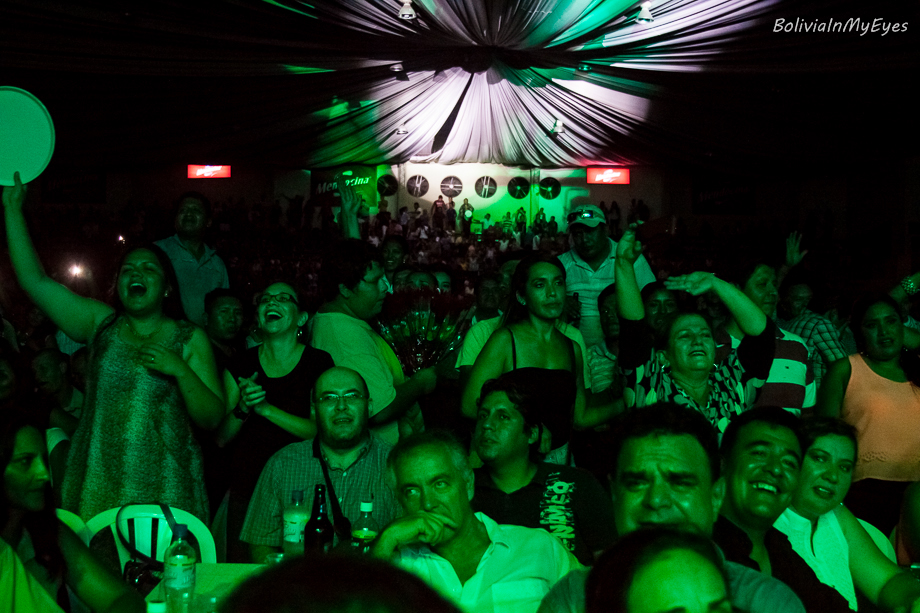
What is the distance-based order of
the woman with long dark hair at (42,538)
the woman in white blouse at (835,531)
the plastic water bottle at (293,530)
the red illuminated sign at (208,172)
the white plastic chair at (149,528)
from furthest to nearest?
the red illuminated sign at (208,172)
the white plastic chair at (149,528)
the plastic water bottle at (293,530)
the woman in white blouse at (835,531)
the woman with long dark hair at (42,538)

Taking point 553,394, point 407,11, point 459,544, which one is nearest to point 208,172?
point 407,11

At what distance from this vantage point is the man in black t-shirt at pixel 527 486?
9.01 ft

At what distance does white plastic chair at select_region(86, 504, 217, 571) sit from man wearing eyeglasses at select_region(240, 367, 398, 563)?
13cm

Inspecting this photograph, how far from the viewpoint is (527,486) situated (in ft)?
9.20

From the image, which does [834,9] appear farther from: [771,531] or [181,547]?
[181,547]

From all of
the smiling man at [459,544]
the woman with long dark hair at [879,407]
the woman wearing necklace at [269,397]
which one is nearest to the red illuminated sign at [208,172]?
the woman wearing necklace at [269,397]

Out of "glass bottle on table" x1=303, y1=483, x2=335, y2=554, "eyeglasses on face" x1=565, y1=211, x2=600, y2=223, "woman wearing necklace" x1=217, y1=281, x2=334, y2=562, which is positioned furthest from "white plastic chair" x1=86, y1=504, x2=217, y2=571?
"eyeglasses on face" x1=565, y1=211, x2=600, y2=223

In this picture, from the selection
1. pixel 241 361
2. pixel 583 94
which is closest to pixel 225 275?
pixel 241 361

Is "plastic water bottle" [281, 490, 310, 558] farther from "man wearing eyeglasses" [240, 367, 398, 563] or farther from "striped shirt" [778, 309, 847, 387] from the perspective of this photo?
"striped shirt" [778, 309, 847, 387]

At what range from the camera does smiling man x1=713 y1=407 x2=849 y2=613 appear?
2.24 meters

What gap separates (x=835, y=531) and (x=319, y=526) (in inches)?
56.1

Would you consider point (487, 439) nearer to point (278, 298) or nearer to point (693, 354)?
point (693, 354)

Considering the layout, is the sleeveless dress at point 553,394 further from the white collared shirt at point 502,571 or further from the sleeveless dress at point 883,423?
the sleeveless dress at point 883,423

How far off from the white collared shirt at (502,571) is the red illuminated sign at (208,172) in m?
17.1
